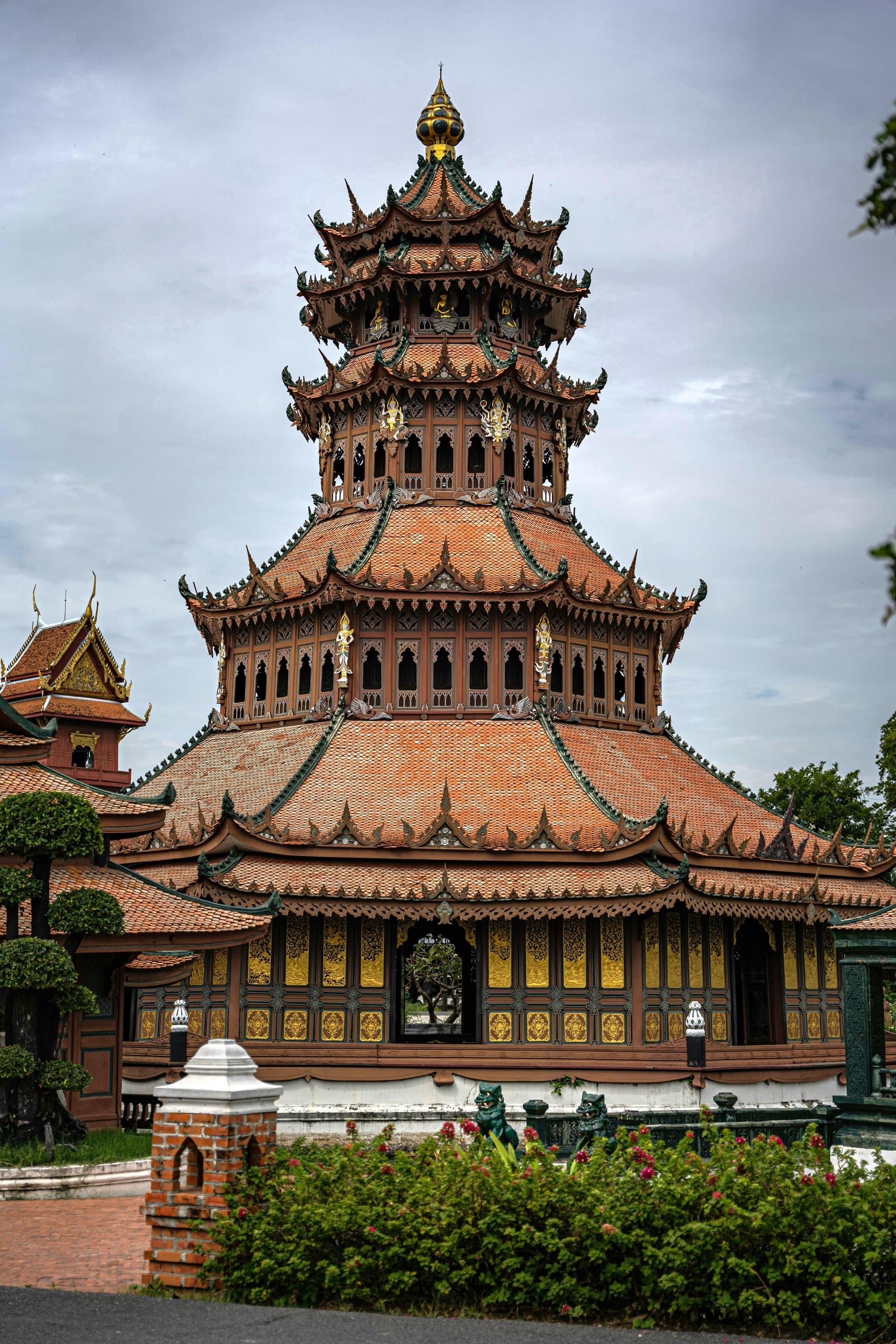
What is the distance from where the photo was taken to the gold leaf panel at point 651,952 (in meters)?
32.0

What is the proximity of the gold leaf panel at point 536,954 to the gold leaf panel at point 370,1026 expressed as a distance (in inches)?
133

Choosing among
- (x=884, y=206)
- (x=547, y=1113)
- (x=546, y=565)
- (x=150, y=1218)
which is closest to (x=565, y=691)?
(x=546, y=565)

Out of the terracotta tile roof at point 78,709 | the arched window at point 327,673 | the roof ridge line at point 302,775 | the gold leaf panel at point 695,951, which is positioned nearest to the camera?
the roof ridge line at point 302,775

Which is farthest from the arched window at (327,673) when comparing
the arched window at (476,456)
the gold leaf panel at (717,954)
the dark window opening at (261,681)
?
the gold leaf panel at (717,954)

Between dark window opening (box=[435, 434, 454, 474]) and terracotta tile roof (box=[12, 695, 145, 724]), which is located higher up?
dark window opening (box=[435, 434, 454, 474])

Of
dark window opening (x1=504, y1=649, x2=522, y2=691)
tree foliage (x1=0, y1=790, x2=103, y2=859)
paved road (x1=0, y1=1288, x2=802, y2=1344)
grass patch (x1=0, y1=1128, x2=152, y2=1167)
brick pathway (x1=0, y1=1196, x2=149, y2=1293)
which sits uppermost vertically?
dark window opening (x1=504, y1=649, x2=522, y2=691)

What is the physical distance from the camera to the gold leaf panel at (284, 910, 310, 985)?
32.3 metres

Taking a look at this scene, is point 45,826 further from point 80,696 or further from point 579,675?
point 80,696

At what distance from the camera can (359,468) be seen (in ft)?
143

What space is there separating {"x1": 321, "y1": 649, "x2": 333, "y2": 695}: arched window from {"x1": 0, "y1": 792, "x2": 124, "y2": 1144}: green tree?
54.2 feet

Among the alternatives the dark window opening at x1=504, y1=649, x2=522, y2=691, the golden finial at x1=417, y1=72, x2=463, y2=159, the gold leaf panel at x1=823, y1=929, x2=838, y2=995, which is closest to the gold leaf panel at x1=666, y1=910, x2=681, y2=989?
the gold leaf panel at x1=823, y1=929, x2=838, y2=995

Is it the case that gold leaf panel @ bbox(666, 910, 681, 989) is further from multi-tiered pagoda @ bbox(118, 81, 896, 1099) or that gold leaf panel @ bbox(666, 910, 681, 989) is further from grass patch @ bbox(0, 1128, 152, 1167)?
grass patch @ bbox(0, 1128, 152, 1167)

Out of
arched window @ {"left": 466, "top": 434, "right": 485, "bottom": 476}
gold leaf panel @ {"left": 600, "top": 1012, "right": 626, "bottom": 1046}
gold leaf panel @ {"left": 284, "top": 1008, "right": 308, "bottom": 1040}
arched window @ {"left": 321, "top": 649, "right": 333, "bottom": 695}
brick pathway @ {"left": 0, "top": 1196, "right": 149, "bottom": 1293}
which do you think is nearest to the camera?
brick pathway @ {"left": 0, "top": 1196, "right": 149, "bottom": 1293}

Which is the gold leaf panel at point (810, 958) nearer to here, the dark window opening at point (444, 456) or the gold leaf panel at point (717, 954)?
the gold leaf panel at point (717, 954)
